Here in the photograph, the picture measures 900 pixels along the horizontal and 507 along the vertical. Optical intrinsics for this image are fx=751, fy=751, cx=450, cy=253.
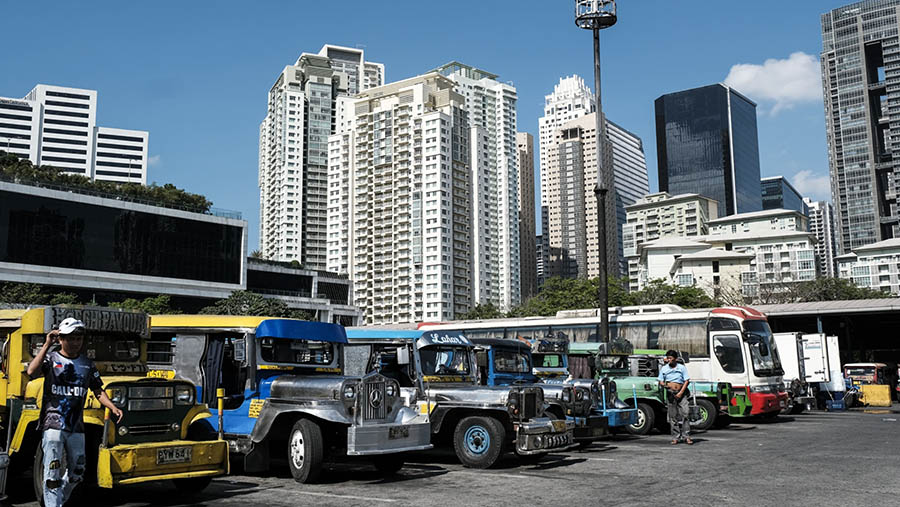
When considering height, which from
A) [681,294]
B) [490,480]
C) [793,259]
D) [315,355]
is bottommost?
[490,480]

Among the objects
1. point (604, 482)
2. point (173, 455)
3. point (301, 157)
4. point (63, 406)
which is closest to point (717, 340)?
point (604, 482)

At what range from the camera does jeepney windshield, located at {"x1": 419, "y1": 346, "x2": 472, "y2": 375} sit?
14125 millimetres

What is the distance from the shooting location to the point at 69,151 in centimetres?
18512

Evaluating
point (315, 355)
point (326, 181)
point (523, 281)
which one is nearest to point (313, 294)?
point (326, 181)

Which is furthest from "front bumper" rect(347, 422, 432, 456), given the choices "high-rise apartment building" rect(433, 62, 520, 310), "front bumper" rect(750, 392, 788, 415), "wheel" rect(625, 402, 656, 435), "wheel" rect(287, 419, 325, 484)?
"high-rise apartment building" rect(433, 62, 520, 310)

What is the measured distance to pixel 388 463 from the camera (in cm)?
1185

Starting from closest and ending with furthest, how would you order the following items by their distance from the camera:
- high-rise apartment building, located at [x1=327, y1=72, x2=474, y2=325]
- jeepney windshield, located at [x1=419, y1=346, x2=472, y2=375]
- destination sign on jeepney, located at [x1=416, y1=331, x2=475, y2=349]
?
jeepney windshield, located at [x1=419, y1=346, x2=472, y2=375] < destination sign on jeepney, located at [x1=416, y1=331, x2=475, y2=349] < high-rise apartment building, located at [x1=327, y1=72, x2=474, y2=325]

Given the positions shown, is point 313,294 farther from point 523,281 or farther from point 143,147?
point 143,147

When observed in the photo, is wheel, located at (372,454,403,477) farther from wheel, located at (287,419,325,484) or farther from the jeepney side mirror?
the jeepney side mirror

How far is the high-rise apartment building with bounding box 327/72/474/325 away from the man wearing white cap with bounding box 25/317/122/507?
121m

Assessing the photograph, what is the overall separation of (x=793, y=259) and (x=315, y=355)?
139m

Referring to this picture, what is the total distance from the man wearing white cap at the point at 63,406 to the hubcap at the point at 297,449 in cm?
346

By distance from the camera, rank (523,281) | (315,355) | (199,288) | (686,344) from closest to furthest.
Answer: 1. (315,355)
2. (686,344)
3. (199,288)
4. (523,281)

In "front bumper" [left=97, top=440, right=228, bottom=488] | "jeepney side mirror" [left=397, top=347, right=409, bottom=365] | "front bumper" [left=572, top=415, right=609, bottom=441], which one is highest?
"jeepney side mirror" [left=397, top=347, right=409, bottom=365]
